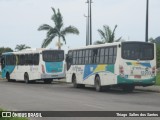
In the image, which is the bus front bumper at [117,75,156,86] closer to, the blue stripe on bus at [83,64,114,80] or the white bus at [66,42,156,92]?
the white bus at [66,42,156,92]

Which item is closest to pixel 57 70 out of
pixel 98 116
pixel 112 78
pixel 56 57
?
pixel 56 57

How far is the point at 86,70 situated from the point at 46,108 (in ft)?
44.5

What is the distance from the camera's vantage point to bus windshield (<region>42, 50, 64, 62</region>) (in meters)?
41.1

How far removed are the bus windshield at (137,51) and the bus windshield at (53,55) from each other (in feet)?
46.8

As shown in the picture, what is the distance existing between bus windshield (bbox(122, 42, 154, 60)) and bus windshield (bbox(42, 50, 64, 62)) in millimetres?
14251

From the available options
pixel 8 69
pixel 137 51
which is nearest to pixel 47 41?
pixel 8 69

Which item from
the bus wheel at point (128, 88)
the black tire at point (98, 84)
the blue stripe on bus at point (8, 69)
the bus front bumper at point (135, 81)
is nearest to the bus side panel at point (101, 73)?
the black tire at point (98, 84)

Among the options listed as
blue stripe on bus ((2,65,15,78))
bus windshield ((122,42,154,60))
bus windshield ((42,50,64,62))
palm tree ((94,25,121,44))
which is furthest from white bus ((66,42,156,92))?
palm tree ((94,25,121,44))

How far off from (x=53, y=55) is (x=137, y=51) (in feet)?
47.4

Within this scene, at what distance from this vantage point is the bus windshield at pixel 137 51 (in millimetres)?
27547

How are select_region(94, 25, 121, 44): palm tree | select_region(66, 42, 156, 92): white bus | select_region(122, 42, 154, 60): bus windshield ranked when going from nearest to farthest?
select_region(66, 42, 156, 92): white bus
select_region(122, 42, 154, 60): bus windshield
select_region(94, 25, 121, 44): palm tree

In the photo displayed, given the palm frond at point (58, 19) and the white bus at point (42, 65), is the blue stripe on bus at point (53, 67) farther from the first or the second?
the palm frond at point (58, 19)

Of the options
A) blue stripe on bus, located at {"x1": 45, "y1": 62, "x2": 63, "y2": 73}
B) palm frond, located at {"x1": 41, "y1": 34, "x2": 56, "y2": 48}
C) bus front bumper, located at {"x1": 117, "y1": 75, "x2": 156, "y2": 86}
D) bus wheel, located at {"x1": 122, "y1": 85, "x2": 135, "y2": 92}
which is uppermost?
palm frond, located at {"x1": 41, "y1": 34, "x2": 56, "y2": 48}

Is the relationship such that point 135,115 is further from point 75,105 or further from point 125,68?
point 125,68
